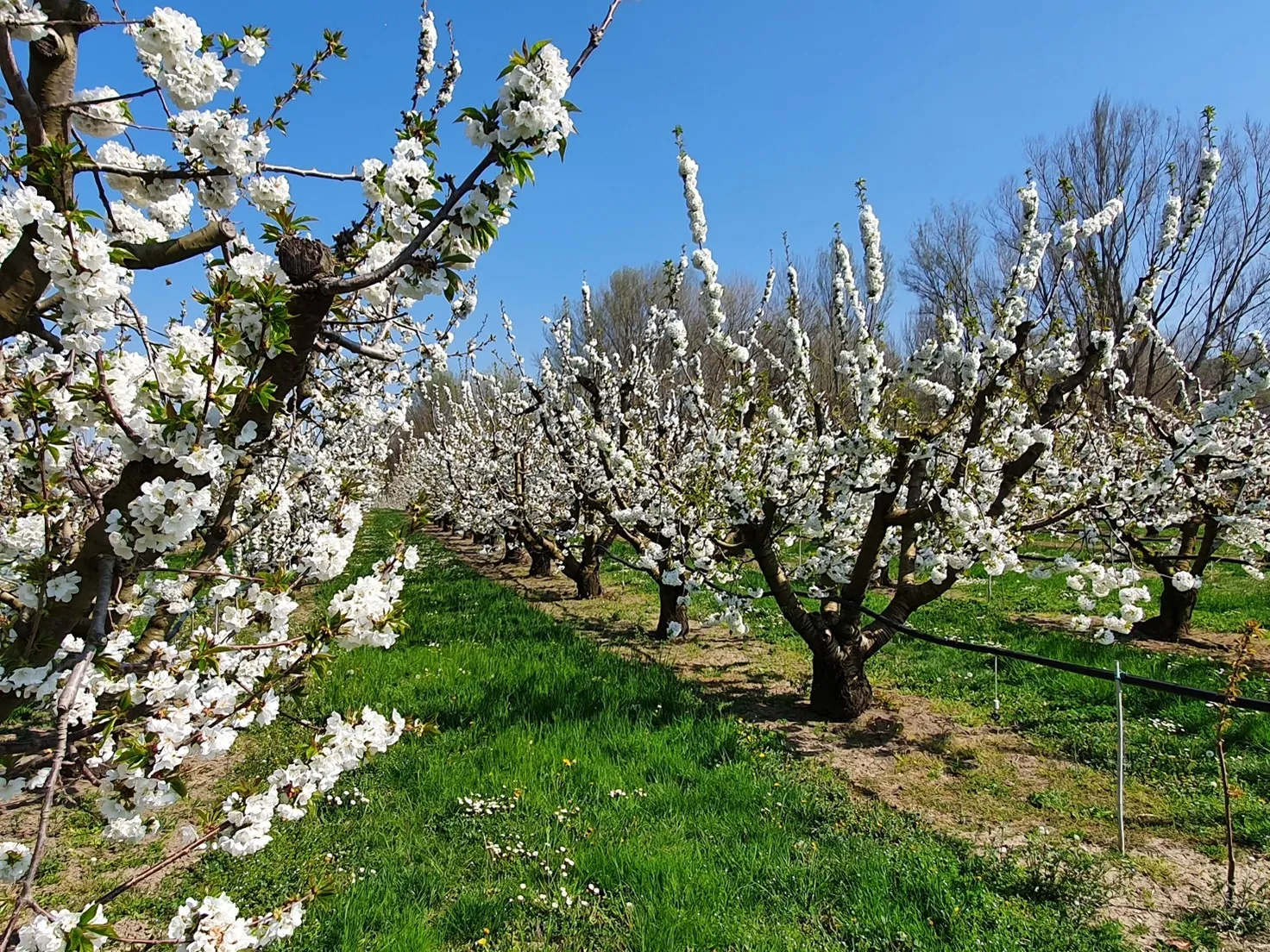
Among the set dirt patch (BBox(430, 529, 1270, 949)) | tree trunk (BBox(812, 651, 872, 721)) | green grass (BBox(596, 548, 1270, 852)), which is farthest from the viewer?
tree trunk (BBox(812, 651, 872, 721))

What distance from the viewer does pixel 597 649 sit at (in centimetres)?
753

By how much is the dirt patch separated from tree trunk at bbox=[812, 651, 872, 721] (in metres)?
0.12

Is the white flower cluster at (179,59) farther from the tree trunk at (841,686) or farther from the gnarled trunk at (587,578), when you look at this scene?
the gnarled trunk at (587,578)

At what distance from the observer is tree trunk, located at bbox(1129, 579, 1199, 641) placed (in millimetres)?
7750

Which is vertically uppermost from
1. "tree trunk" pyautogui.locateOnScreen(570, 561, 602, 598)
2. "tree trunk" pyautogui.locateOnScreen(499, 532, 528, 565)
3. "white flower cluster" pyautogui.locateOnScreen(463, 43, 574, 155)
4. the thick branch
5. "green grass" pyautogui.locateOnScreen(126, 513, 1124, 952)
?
"white flower cluster" pyautogui.locateOnScreen(463, 43, 574, 155)

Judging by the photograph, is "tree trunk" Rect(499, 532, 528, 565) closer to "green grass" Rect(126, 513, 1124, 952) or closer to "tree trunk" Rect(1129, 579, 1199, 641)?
"green grass" Rect(126, 513, 1124, 952)

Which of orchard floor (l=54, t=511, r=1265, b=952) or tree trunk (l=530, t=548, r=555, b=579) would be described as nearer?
orchard floor (l=54, t=511, r=1265, b=952)

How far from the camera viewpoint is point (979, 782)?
4676 mm

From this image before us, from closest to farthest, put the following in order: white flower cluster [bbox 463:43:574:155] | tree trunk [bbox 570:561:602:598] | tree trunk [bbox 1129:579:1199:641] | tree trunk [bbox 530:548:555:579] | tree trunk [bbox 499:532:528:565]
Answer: white flower cluster [bbox 463:43:574:155] < tree trunk [bbox 1129:579:1199:641] < tree trunk [bbox 570:561:602:598] < tree trunk [bbox 530:548:555:579] < tree trunk [bbox 499:532:528:565]

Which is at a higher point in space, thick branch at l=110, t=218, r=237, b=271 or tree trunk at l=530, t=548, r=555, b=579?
thick branch at l=110, t=218, r=237, b=271

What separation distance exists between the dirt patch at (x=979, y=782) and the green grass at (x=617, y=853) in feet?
1.12


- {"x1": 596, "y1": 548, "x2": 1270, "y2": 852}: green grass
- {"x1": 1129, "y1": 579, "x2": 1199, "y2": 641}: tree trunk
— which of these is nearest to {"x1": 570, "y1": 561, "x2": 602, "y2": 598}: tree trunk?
{"x1": 596, "y1": 548, "x2": 1270, "y2": 852}: green grass

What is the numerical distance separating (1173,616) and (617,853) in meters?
7.48

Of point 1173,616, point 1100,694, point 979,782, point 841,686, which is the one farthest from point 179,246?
point 1173,616
